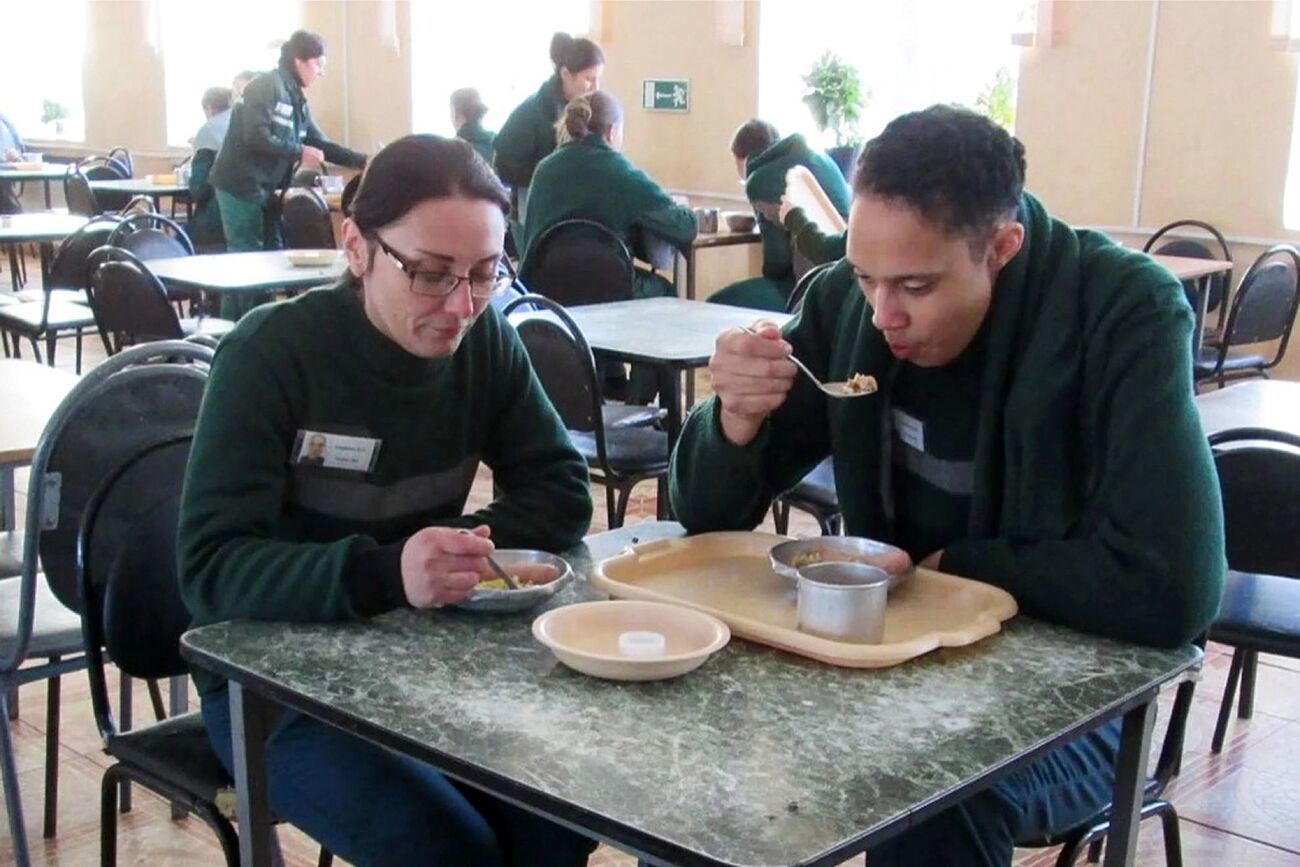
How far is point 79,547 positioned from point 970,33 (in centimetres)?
564

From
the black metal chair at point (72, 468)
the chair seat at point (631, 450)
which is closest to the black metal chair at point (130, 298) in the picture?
the chair seat at point (631, 450)

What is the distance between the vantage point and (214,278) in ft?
14.1

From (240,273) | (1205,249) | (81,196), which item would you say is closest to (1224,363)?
(1205,249)

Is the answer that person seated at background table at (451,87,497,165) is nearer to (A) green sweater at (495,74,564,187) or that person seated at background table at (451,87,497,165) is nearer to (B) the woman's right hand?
(A) green sweater at (495,74,564,187)

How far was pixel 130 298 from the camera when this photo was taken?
4004 mm

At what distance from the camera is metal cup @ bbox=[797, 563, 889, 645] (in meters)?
1.25

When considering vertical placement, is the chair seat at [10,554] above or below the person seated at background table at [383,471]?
below

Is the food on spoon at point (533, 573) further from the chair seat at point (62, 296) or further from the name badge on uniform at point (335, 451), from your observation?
the chair seat at point (62, 296)

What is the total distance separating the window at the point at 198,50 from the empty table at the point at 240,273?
6.22 m

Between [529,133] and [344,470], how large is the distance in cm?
446

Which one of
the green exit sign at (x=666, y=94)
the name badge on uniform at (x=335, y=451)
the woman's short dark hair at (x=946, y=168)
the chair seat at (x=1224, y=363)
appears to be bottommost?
the chair seat at (x=1224, y=363)

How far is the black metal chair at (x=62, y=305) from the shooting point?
4906mm

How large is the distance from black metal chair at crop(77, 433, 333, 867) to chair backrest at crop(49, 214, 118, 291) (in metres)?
3.54

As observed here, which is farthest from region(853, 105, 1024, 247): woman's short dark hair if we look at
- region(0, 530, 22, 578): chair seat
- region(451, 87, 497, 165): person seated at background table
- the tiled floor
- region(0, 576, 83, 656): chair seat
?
region(451, 87, 497, 165): person seated at background table
